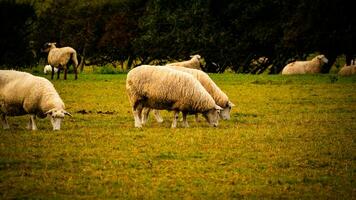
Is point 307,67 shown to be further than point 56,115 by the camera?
Yes

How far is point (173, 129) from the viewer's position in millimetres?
17391

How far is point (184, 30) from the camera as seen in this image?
45938mm

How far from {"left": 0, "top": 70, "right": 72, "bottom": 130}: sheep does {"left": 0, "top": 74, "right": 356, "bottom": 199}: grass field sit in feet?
1.39

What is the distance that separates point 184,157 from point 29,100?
16.4 ft

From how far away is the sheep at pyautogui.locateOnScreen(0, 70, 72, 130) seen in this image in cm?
1675

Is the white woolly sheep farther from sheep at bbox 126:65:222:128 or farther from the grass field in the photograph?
sheep at bbox 126:65:222:128

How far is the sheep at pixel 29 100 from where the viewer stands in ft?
55.0

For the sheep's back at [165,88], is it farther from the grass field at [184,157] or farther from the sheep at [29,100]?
the sheep at [29,100]

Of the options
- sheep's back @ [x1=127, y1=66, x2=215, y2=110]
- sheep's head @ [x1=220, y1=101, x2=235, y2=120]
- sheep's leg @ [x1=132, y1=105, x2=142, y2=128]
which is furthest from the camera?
sheep's head @ [x1=220, y1=101, x2=235, y2=120]

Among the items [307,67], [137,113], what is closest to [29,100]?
[137,113]

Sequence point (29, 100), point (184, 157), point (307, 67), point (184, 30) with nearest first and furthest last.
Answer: point (184, 157) → point (29, 100) → point (307, 67) → point (184, 30)

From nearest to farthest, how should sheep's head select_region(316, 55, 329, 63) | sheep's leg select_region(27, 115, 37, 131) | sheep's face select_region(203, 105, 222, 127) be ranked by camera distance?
sheep's leg select_region(27, 115, 37, 131), sheep's face select_region(203, 105, 222, 127), sheep's head select_region(316, 55, 329, 63)

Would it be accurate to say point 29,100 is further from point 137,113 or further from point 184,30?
point 184,30

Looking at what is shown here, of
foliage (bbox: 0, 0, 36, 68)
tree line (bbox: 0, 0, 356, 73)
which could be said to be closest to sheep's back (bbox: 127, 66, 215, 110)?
tree line (bbox: 0, 0, 356, 73)
